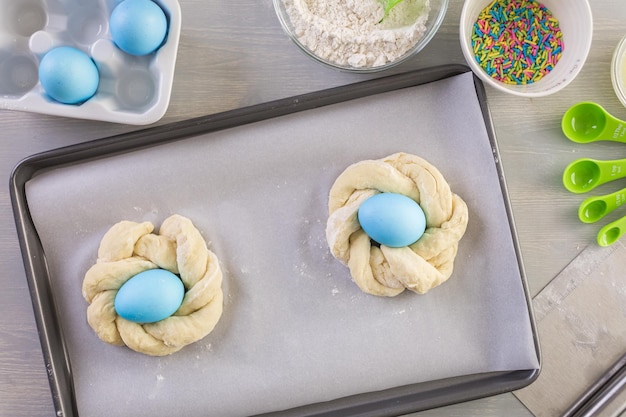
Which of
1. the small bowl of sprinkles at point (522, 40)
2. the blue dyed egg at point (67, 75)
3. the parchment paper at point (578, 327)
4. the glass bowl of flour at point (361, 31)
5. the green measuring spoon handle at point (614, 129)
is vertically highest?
the blue dyed egg at point (67, 75)

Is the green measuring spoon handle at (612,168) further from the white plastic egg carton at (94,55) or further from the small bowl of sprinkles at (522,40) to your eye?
the white plastic egg carton at (94,55)

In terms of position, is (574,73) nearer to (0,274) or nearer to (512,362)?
(512,362)

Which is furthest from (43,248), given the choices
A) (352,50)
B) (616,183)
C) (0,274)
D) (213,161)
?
(616,183)

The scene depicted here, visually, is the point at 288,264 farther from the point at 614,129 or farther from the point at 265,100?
the point at 614,129

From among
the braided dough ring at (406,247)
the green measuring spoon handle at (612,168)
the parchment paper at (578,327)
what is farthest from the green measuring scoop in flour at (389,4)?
the parchment paper at (578,327)

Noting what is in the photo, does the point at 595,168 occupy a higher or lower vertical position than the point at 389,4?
lower

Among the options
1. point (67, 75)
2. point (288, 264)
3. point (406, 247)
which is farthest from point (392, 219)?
point (67, 75)
